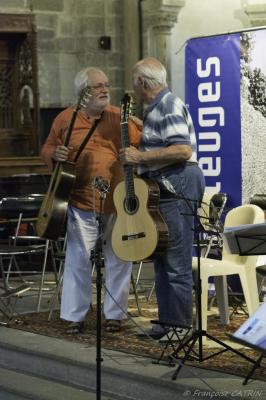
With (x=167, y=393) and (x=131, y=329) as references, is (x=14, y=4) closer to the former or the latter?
(x=131, y=329)

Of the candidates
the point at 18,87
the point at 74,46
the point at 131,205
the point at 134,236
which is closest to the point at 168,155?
the point at 131,205

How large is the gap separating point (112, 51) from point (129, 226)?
627 cm

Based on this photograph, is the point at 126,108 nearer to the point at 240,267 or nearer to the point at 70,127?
the point at 70,127

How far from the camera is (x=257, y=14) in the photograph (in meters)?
11.3

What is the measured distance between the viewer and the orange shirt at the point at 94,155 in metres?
6.61

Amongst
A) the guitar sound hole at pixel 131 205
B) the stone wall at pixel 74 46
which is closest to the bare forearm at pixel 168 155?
the guitar sound hole at pixel 131 205

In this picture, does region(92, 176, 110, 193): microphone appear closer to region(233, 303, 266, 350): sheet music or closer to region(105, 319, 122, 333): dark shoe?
region(105, 319, 122, 333): dark shoe

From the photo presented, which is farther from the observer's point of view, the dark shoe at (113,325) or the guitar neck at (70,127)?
the dark shoe at (113,325)

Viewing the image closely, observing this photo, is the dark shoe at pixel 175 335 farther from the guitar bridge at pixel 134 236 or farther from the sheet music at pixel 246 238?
the sheet music at pixel 246 238

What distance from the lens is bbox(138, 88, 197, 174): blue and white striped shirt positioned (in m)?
6.05

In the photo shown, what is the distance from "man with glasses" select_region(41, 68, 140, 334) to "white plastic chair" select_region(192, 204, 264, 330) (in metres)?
Answer: 0.52

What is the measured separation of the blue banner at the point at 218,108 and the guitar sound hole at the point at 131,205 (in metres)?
1.78

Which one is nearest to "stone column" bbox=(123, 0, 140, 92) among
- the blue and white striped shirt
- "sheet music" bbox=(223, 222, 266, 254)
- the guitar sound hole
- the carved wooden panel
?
the carved wooden panel

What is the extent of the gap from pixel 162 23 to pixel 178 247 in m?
5.89
